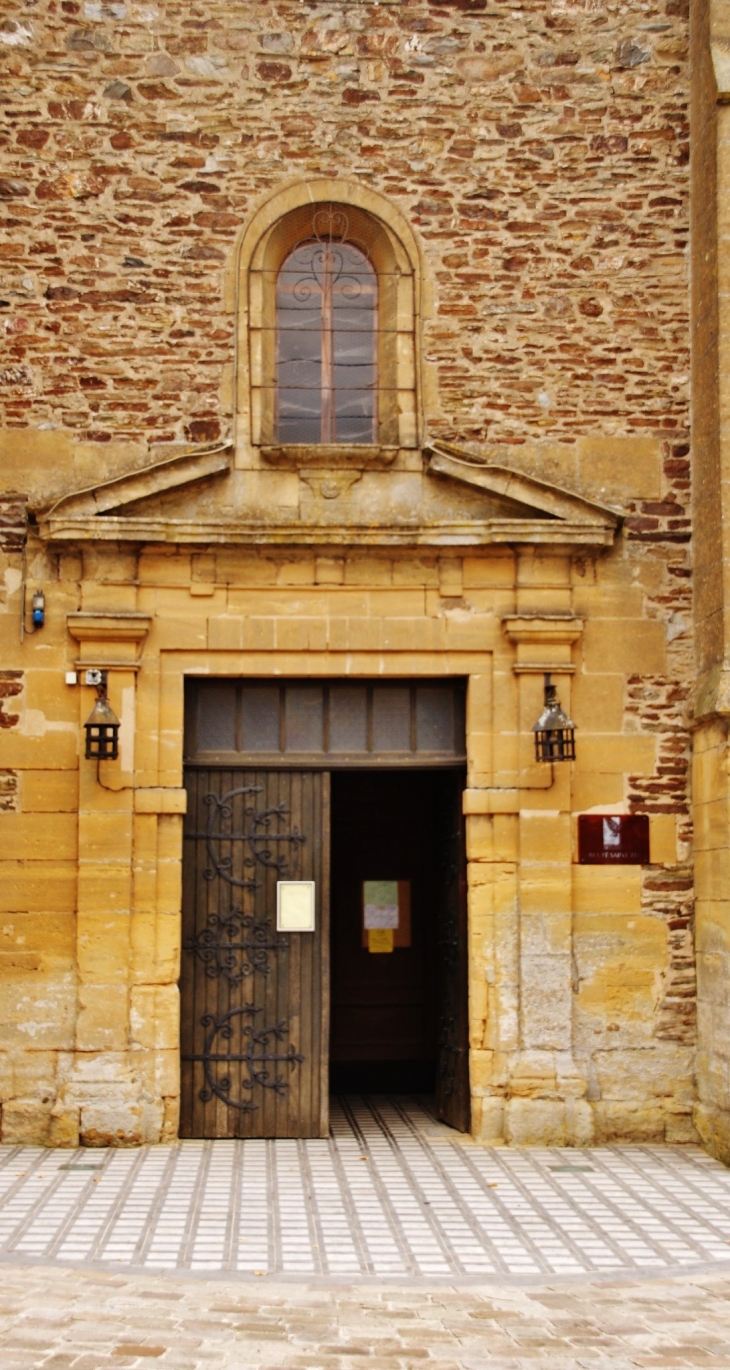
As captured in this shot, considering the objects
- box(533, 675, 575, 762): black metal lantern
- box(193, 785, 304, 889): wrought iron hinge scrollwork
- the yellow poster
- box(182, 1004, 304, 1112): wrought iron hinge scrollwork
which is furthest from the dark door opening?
box(533, 675, 575, 762): black metal lantern

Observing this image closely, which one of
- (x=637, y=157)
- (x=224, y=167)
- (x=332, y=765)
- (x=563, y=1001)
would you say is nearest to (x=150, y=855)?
(x=332, y=765)

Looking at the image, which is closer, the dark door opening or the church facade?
the church facade

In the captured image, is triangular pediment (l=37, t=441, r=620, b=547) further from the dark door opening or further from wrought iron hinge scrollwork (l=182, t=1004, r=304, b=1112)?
wrought iron hinge scrollwork (l=182, t=1004, r=304, b=1112)

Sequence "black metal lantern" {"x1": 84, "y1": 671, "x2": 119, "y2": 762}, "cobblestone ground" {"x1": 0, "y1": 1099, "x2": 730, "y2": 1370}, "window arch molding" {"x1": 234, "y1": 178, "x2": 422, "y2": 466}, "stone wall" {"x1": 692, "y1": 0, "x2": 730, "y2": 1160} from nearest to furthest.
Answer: "cobblestone ground" {"x1": 0, "y1": 1099, "x2": 730, "y2": 1370} < "stone wall" {"x1": 692, "y1": 0, "x2": 730, "y2": 1160} < "black metal lantern" {"x1": 84, "y1": 671, "x2": 119, "y2": 762} < "window arch molding" {"x1": 234, "y1": 178, "x2": 422, "y2": 466}

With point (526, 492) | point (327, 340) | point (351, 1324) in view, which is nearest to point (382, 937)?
point (526, 492)

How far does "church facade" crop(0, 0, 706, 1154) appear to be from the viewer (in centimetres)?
830

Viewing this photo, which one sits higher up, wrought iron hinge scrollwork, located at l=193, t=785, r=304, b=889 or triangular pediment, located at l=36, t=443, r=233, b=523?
triangular pediment, located at l=36, t=443, r=233, b=523

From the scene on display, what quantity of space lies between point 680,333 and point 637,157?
3.61ft

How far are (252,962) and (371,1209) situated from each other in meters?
1.97

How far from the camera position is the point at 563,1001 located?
8266 millimetres

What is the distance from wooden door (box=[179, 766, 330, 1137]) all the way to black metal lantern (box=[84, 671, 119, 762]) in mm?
548

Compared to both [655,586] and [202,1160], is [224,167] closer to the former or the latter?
[655,586]

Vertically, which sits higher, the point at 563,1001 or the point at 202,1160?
the point at 563,1001

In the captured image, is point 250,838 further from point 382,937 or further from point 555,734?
point 382,937
